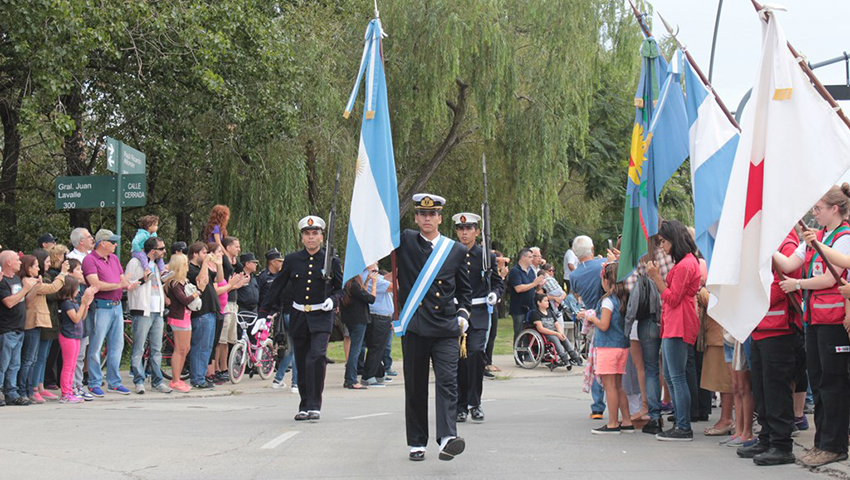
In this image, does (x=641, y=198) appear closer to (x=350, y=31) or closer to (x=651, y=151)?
(x=651, y=151)

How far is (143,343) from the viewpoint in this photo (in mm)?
14016

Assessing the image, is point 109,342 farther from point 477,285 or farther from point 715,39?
point 715,39

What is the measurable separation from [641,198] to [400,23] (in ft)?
52.3

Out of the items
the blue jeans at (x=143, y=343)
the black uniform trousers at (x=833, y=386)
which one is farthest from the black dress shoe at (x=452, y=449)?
the blue jeans at (x=143, y=343)

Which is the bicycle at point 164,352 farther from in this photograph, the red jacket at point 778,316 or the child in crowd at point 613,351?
the red jacket at point 778,316

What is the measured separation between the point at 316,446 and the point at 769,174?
4.39 metres

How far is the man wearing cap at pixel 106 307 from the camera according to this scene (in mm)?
13305

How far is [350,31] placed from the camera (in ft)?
85.0

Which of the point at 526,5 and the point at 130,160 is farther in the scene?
the point at 526,5

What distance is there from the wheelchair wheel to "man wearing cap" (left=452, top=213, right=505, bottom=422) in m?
6.87

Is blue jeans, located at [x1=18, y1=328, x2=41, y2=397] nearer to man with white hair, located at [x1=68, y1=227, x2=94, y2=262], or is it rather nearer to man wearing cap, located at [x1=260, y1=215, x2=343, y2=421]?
man with white hair, located at [x1=68, y1=227, x2=94, y2=262]

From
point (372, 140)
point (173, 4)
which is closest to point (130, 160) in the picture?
point (173, 4)

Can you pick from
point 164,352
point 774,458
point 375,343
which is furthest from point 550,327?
point 774,458

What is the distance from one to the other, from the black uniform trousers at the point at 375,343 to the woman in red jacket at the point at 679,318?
6.74m
